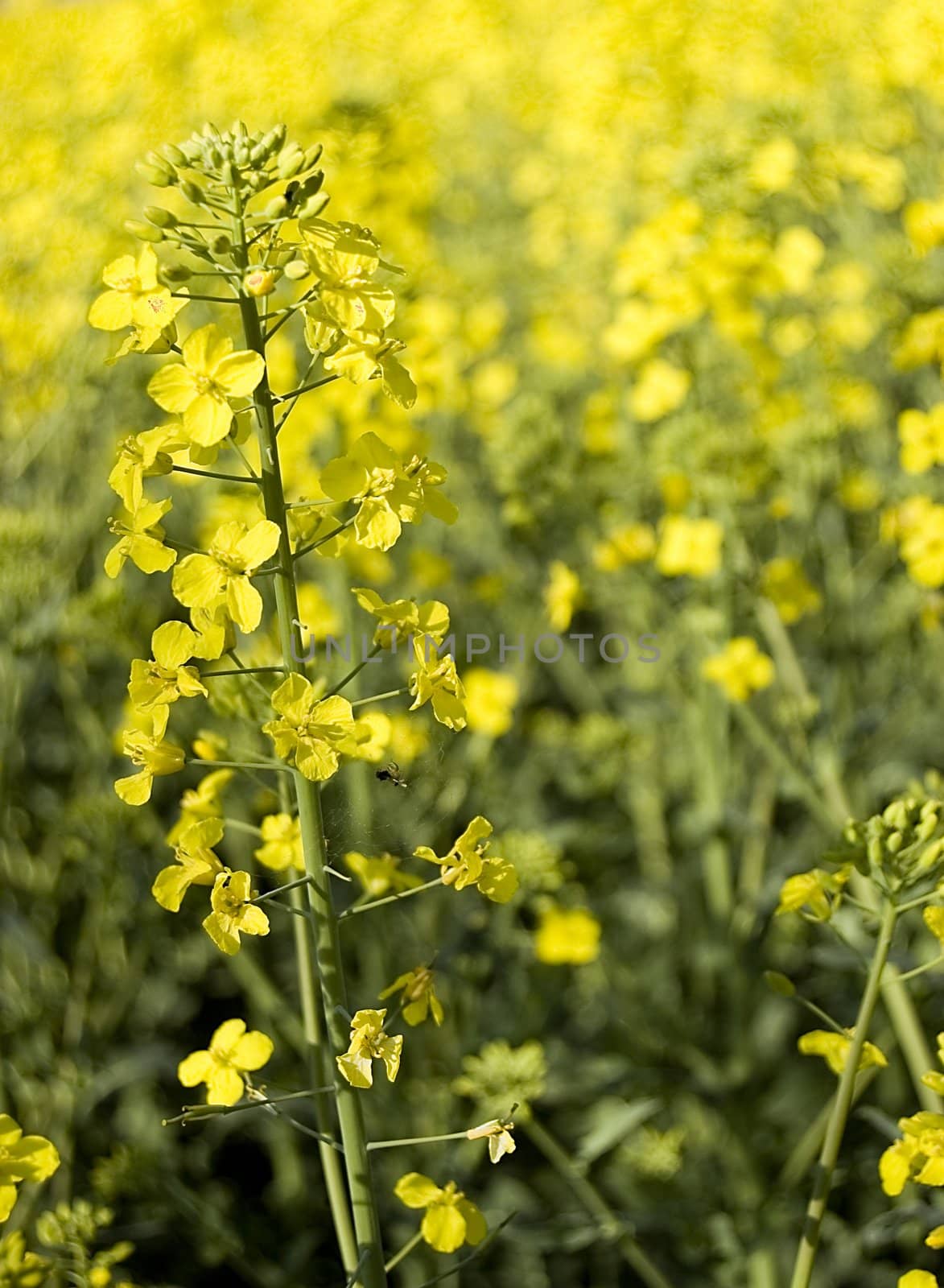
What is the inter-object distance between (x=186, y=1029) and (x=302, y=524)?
280 centimetres

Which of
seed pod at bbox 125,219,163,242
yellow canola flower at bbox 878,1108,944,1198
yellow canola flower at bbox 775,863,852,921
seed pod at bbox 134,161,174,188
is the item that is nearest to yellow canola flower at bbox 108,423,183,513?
seed pod at bbox 125,219,163,242

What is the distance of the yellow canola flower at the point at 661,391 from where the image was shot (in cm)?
348

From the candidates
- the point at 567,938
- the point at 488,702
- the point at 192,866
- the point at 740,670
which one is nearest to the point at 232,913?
the point at 192,866

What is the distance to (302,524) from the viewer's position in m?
1.74

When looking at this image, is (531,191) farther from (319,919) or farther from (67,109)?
(319,919)

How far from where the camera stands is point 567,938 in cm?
344

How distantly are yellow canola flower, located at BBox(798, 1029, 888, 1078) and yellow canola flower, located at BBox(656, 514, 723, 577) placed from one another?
62.8 inches

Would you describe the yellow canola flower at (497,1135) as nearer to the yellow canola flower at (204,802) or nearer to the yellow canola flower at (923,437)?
the yellow canola flower at (204,802)

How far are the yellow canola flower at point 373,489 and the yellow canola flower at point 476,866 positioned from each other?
0.40 metres

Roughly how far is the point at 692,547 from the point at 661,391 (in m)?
0.55

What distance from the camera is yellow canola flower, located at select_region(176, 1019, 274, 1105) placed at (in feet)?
5.49

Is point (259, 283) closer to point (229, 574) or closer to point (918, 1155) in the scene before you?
point (229, 574)

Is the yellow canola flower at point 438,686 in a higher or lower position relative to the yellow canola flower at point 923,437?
lower

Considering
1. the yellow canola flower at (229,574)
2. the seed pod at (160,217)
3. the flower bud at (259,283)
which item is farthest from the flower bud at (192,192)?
the yellow canola flower at (229,574)
